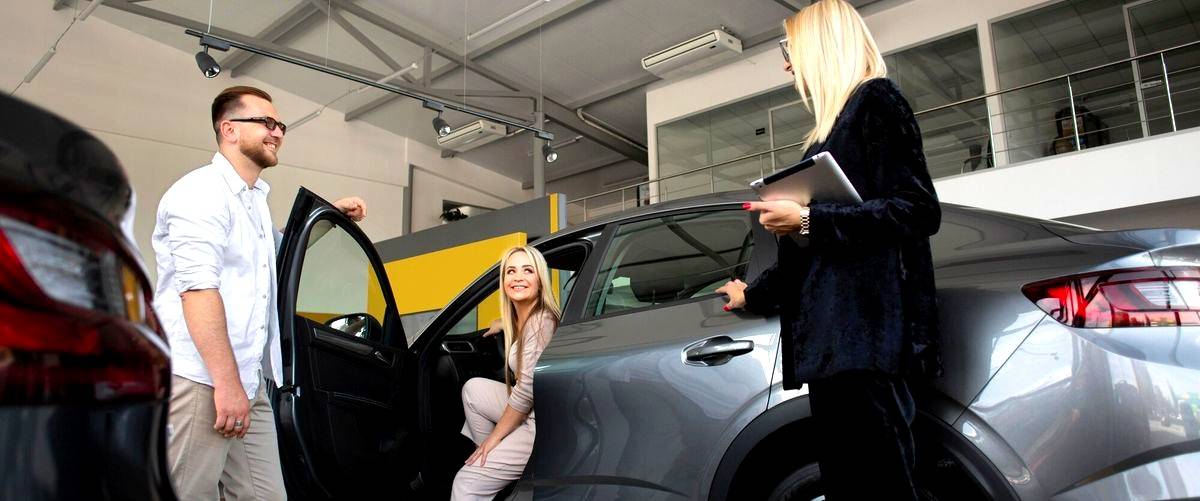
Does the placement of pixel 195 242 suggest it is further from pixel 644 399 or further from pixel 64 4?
pixel 64 4

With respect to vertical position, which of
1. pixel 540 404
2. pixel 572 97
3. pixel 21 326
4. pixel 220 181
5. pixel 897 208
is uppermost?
pixel 572 97

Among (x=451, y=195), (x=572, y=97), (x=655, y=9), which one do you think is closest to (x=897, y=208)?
(x=655, y=9)

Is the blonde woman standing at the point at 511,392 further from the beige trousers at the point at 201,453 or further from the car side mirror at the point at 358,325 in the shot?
the beige trousers at the point at 201,453

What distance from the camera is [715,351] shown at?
1.77 meters

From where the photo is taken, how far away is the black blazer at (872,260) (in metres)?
1.26

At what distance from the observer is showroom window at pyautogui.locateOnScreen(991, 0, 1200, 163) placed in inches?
320

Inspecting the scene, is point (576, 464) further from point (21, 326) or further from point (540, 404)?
point (21, 326)

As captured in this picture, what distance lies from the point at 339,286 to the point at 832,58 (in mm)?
1877

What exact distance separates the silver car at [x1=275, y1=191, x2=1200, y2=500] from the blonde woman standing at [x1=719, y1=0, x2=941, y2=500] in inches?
8.0

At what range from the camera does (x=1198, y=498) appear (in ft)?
3.87

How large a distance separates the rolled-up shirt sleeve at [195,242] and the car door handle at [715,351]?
41.2 inches

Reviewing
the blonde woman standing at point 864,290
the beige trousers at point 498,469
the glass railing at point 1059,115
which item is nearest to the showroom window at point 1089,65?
the glass railing at point 1059,115

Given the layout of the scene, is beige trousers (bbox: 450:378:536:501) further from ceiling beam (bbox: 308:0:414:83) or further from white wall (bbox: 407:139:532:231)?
white wall (bbox: 407:139:532:231)

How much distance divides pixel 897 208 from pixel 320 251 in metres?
1.77
